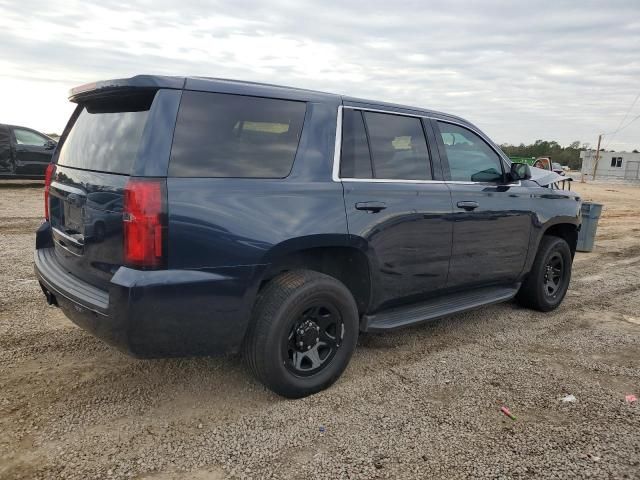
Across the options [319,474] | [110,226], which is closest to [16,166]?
[110,226]

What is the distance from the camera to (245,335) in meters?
3.09

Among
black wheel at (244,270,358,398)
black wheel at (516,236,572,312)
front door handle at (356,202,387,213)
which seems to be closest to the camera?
black wheel at (244,270,358,398)

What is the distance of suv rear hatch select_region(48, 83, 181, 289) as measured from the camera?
2.62 meters

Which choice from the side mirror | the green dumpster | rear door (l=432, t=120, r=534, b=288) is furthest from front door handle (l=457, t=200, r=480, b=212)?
the green dumpster

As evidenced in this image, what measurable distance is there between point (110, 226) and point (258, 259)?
2.59ft

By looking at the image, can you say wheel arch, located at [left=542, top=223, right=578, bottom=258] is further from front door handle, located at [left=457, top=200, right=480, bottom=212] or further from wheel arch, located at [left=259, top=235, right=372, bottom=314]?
wheel arch, located at [left=259, top=235, right=372, bottom=314]

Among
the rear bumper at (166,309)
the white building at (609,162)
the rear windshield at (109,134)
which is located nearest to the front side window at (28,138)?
the rear windshield at (109,134)

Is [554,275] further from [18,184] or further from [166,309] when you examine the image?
[18,184]

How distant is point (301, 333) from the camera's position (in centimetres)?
321

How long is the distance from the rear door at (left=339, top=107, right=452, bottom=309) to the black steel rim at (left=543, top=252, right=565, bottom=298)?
1802 mm

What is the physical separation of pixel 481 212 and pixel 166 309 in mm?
2703

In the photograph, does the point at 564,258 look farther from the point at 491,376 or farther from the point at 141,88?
the point at 141,88

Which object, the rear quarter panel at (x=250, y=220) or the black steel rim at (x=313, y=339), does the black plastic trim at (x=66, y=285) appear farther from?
the black steel rim at (x=313, y=339)

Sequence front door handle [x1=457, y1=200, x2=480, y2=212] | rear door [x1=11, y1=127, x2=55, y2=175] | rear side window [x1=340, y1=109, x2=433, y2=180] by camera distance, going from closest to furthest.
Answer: rear side window [x1=340, y1=109, x2=433, y2=180], front door handle [x1=457, y1=200, x2=480, y2=212], rear door [x1=11, y1=127, x2=55, y2=175]
